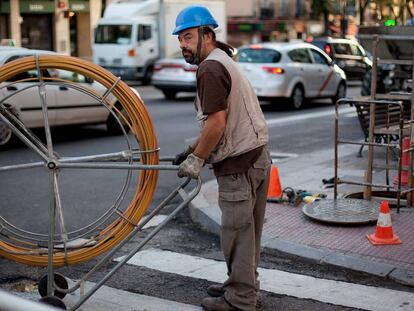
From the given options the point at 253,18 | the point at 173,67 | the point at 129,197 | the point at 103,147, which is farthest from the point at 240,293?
the point at 253,18

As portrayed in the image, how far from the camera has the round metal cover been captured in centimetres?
661

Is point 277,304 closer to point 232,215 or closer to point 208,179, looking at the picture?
point 232,215

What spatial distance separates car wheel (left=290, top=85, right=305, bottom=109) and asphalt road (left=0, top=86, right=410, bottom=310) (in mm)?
821

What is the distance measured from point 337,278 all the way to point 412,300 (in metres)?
0.66

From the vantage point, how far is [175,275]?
17.7ft

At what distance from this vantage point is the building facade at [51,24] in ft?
103

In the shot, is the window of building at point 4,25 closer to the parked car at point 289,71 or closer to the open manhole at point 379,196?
the parked car at point 289,71

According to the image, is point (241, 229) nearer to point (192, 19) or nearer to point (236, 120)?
point (236, 120)

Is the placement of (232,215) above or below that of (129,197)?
above

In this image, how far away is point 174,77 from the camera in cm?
2044

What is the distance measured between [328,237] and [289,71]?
473 inches

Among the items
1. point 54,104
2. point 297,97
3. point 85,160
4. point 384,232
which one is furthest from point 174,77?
point 85,160

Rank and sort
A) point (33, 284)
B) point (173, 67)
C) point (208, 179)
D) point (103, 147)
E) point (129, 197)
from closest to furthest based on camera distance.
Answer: point (33, 284), point (129, 197), point (208, 179), point (103, 147), point (173, 67)

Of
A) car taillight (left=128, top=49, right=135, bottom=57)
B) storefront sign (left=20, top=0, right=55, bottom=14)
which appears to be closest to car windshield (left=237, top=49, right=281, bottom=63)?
car taillight (left=128, top=49, right=135, bottom=57)
